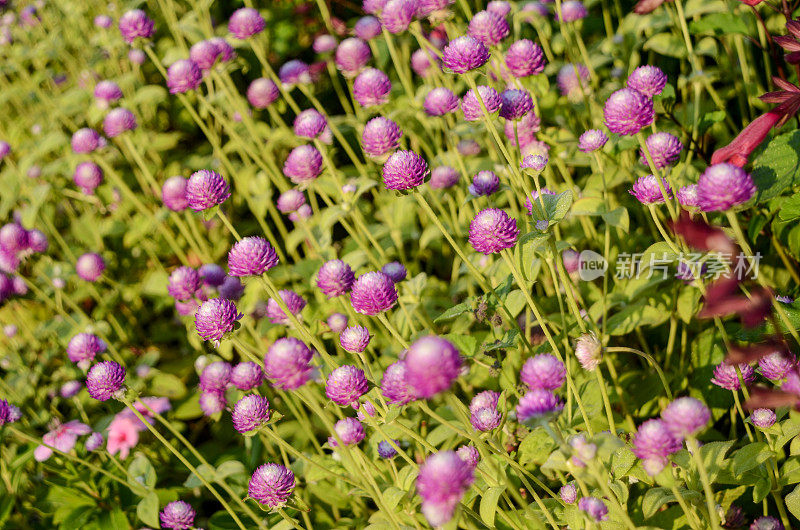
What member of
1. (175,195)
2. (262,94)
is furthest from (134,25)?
(175,195)

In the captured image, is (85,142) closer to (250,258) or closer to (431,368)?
(250,258)

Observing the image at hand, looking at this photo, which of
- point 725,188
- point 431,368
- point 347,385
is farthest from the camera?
point 347,385

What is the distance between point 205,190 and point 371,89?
32.0 inches

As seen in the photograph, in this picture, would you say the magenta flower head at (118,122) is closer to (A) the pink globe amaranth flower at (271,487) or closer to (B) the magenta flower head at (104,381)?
(B) the magenta flower head at (104,381)

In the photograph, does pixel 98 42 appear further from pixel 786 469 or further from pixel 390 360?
pixel 786 469

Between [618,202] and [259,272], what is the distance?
1484mm

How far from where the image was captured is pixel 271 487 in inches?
65.5

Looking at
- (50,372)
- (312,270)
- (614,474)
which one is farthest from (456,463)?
(50,372)

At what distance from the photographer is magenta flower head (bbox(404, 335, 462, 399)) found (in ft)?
3.39

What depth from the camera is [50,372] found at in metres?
3.35

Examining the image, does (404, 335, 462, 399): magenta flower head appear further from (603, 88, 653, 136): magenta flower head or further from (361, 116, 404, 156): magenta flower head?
(361, 116, 404, 156): magenta flower head

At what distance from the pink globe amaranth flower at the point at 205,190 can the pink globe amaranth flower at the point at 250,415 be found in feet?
1.73

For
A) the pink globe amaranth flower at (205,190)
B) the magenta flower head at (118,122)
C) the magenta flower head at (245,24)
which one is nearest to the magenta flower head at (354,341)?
the pink globe amaranth flower at (205,190)

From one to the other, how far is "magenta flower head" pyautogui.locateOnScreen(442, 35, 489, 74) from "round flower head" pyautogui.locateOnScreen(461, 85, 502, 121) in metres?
0.08
